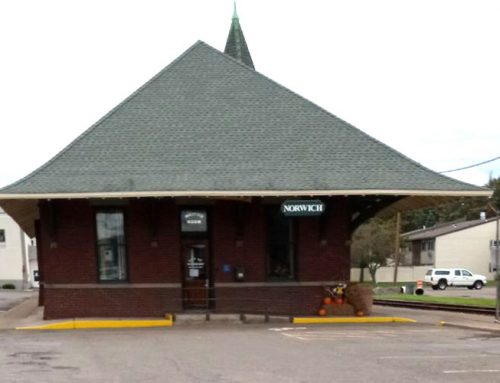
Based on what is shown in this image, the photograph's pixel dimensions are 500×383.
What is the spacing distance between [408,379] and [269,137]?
11.9 m

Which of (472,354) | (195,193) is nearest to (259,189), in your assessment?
(195,193)

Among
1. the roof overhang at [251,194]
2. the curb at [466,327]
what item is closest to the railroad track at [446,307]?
the curb at [466,327]

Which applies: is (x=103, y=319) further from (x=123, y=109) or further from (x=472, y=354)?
(x=472, y=354)

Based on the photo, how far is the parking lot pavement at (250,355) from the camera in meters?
9.90

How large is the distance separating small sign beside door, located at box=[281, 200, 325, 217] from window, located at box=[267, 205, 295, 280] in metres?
1.32

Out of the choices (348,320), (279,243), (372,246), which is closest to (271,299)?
(279,243)

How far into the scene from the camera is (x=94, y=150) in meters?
20.0

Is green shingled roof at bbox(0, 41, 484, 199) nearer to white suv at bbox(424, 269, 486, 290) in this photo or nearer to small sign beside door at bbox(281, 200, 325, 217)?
small sign beside door at bbox(281, 200, 325, 217)

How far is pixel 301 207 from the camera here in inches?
745

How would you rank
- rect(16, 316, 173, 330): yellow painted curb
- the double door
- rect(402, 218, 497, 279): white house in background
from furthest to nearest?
rect(402, 218, 497, 279): white house in background, the double door, rect(16, 316, 173, 330): yellow painted curb

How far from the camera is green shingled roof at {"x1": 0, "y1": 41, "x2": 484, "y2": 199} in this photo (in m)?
18.9

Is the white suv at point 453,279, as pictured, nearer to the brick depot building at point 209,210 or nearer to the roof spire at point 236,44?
the roof spire at point 236,44

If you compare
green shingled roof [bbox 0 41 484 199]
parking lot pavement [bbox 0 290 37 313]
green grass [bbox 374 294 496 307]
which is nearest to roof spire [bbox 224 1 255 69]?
green shingled roof [bbox 0 41 484 199]

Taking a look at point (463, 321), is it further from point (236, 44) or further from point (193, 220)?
point (236, 44)
